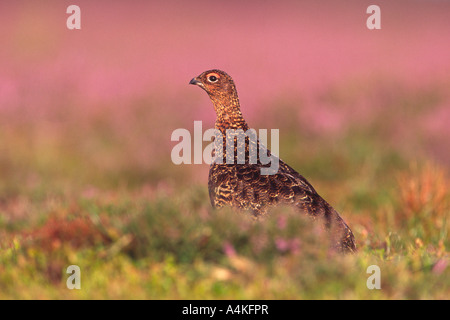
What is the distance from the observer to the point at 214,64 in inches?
643

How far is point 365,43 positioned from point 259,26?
428cm

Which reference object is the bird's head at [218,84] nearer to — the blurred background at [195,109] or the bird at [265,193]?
the bird at [265,193]

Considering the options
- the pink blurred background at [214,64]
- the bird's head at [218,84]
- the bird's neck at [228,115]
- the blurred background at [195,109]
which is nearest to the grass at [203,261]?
the blurred background at [195,109]

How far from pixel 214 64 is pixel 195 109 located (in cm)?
331

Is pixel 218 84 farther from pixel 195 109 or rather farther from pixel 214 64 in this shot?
pixel 214 64

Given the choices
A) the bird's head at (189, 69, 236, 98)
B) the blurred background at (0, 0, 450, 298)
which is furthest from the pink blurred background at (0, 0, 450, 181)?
the bird's head at (189, 69, 236, 98)

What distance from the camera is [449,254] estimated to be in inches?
205

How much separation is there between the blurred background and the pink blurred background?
53 millimetres

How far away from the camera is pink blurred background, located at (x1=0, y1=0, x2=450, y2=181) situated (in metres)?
12.7

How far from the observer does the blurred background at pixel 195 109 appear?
826 cm

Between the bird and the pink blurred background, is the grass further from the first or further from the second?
the pink blurred background

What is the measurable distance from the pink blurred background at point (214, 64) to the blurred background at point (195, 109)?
0.05 meters

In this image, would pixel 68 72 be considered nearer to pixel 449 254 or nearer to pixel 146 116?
pixel 146 116

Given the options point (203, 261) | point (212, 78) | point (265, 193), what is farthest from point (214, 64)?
point (203, 261)
